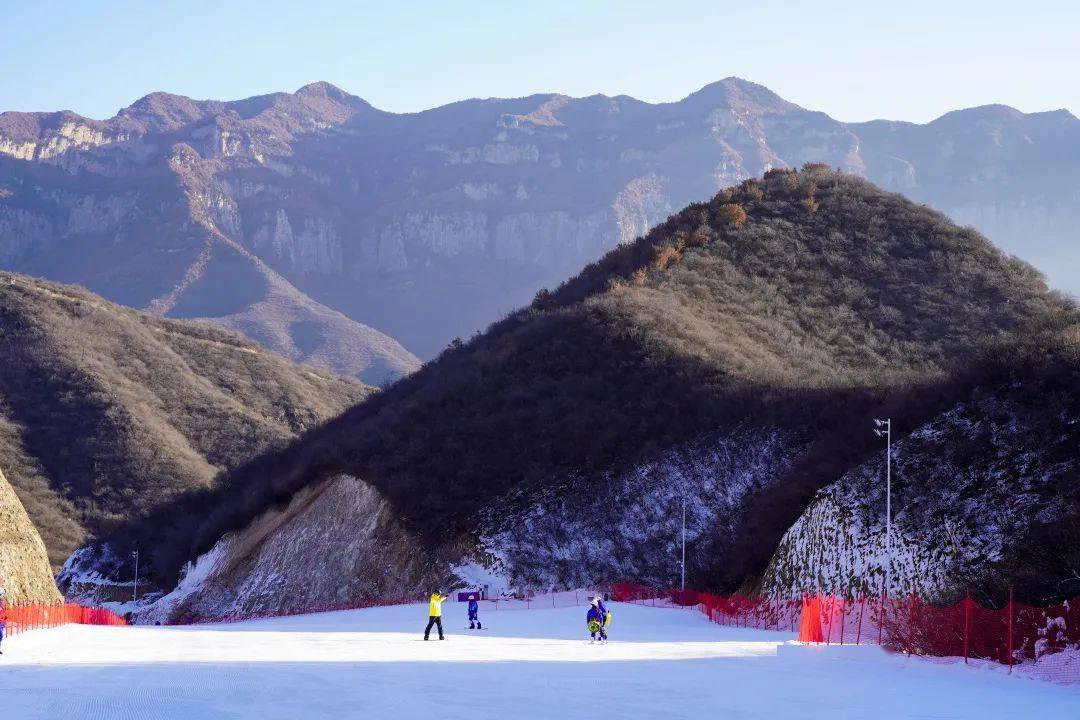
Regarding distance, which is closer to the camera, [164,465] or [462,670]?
[462,670]

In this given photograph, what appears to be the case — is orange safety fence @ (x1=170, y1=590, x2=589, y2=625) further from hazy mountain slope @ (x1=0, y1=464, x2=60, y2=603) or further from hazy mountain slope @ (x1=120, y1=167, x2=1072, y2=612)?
hazy mountain slope @ (x1=0, y1=464, x2=60, y2=603)

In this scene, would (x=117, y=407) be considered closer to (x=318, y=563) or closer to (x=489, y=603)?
(x=318, y=563)

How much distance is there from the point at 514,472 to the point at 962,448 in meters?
23.6

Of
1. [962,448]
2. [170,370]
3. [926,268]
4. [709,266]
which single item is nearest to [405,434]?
[709,266]

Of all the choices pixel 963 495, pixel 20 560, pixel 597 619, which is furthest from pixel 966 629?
pixel 20 560

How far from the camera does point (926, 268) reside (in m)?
85.4

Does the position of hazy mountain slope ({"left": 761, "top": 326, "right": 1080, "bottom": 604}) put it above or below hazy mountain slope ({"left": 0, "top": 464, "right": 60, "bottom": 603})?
above

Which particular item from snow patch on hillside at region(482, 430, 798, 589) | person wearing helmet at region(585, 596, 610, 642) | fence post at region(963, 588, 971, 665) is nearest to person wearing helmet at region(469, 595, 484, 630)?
person wearing helmet at region(585, 596, 610, 642)

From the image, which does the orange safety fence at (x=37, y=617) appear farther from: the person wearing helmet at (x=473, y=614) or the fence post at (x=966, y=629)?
the fence post at (x=966, y=629)

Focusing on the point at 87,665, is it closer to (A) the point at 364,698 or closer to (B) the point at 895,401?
(A) the point at 364,698

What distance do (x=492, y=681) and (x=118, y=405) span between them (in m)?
90.9

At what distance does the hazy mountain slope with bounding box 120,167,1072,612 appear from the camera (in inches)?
2240

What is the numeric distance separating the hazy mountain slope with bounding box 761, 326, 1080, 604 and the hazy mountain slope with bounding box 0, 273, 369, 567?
61.9 meters

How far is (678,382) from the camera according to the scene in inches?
2484
